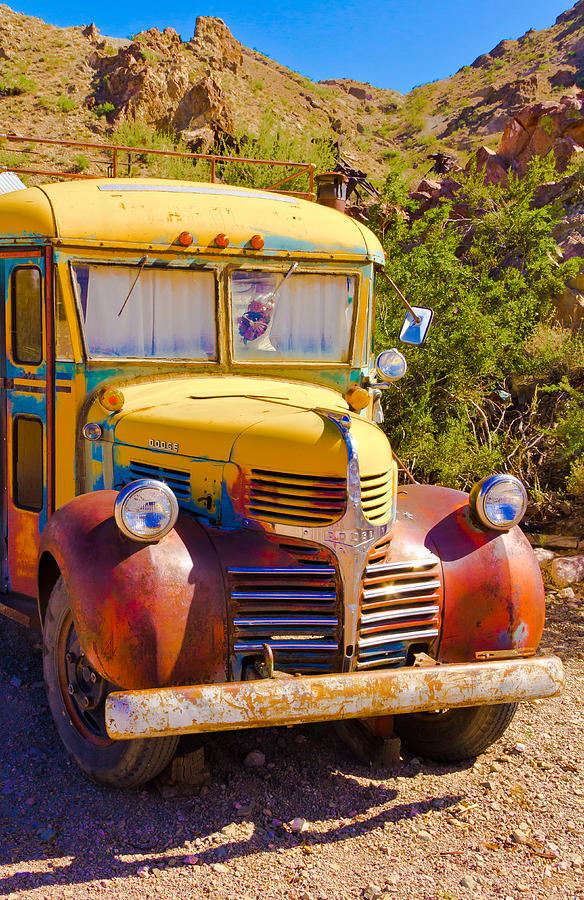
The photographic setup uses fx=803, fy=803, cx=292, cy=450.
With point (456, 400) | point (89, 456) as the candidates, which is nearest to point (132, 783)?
point (89, 456)

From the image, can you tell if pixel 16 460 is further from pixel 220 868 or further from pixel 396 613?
pixel 220 868

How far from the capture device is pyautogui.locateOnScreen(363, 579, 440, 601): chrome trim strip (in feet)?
11.0

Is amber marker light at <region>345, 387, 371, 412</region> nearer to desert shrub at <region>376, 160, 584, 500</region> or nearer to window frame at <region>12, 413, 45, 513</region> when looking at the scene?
window frame at <region>12, 413, 45, 513</region>

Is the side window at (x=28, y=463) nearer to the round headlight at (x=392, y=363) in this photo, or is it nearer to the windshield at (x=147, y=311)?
the windshield at (x=147, y=311)

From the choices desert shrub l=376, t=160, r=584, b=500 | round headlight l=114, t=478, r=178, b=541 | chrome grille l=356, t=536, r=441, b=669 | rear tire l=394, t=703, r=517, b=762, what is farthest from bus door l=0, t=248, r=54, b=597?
desert shrub l=376, t=160, r=584, b=500

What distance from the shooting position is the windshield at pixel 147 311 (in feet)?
13.1

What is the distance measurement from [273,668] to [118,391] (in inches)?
61.8

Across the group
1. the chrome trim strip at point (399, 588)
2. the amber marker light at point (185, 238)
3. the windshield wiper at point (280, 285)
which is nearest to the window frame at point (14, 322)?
the amber marker light at point (185, 238)

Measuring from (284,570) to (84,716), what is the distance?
1.18 m

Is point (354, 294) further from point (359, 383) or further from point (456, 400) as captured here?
point (456, 400)

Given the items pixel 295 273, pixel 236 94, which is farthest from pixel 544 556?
pixel 236 94

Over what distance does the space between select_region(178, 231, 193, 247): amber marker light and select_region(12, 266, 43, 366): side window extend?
0.73 m

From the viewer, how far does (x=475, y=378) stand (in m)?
8.74

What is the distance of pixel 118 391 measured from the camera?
154 inches
